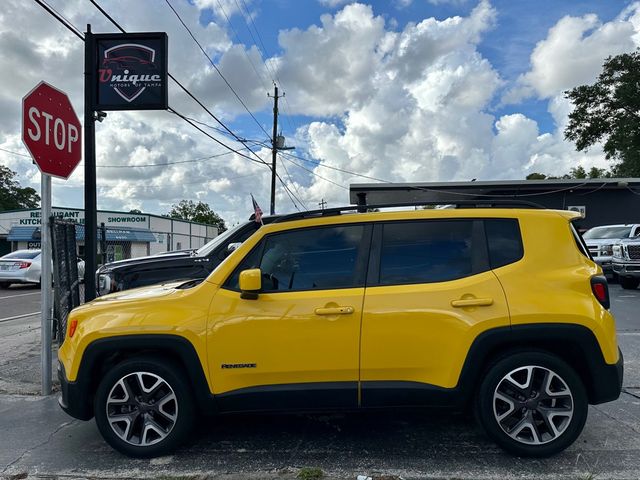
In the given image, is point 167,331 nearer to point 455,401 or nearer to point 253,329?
point 253,329

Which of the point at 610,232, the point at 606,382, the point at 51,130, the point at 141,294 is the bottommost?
the point at 606,382

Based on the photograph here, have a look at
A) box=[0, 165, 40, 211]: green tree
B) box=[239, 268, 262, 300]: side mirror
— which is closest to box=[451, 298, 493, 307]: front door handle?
box=[239, 268, 262, 300]: side mirror

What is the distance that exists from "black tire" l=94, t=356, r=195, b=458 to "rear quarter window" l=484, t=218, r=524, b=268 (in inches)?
96.3

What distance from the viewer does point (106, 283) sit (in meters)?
6.65

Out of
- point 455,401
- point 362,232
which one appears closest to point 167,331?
point 362,232

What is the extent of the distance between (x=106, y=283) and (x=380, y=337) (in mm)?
4581

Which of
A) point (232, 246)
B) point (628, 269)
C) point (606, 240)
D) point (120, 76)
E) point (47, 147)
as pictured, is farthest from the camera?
point (606, 240)

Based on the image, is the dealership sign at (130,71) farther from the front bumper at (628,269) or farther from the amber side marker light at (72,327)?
the front bumper at (628,269)

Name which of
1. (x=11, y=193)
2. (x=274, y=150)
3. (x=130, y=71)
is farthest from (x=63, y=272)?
(x=11, y=193)

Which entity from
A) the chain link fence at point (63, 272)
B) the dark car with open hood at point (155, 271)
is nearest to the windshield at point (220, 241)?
the dark car with open hood at point (155, 271)

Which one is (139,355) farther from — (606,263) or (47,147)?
(606,263)

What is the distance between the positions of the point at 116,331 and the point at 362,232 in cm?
194

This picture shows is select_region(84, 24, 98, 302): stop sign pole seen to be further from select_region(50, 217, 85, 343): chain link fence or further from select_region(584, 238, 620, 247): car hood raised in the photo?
select_region(584, 238, 620, 247): car hood raised

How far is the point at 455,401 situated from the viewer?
3.49 m
